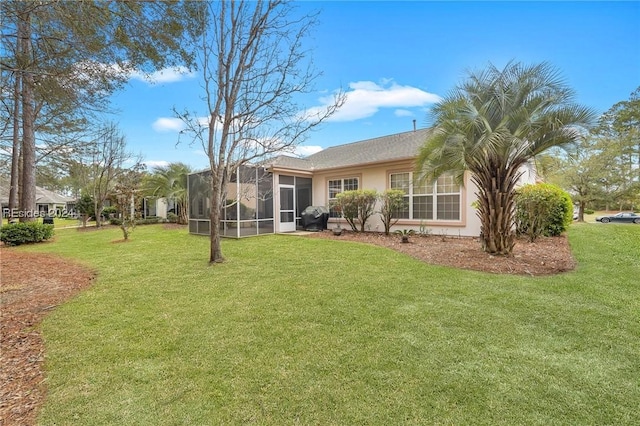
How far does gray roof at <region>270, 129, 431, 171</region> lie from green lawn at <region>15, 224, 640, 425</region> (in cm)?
780

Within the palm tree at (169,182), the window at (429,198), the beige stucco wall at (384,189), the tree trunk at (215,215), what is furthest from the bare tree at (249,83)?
the palm tree at (169,182)

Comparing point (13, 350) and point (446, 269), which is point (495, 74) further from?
point (13, 350)

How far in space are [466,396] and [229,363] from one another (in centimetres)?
212

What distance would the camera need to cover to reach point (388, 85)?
49.6ft

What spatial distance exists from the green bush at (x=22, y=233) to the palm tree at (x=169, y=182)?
28.2 feet

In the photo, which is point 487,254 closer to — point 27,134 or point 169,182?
point 27,134

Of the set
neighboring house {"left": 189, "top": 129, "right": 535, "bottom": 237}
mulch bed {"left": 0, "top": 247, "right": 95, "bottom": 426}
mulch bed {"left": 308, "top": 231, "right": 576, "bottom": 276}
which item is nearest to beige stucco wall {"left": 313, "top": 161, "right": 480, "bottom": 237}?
neighboring house {"left": 189, "top": 129, "right": 535, "bottom": 237}

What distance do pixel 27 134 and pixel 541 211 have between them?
15933mm

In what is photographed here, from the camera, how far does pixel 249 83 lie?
7707mm

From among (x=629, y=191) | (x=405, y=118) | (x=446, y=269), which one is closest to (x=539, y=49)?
(x=446, y=269)

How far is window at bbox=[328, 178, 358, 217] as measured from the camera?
14.4 m

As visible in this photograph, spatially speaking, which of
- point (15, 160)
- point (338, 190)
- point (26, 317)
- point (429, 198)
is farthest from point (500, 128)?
point (15, 160)

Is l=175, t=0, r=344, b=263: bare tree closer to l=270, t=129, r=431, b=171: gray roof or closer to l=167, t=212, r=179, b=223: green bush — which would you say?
l=270, t=129, r=431, b=171: gray roof

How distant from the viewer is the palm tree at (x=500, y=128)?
6545mm
